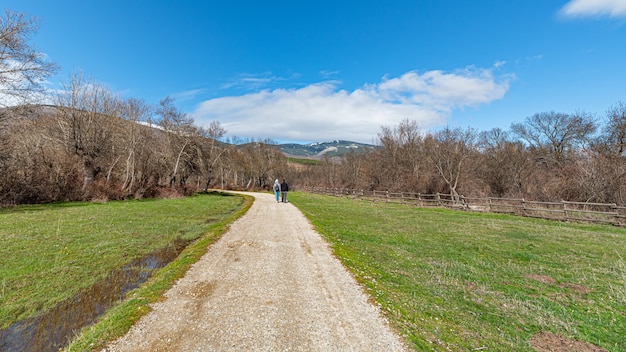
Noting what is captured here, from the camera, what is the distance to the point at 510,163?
33688 mm

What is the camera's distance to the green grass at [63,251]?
16.2 ft

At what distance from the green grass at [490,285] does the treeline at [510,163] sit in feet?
46.5

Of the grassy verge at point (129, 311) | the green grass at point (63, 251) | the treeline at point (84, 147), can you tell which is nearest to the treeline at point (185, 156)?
the treeline at point (84, 147)

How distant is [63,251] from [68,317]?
467 cm

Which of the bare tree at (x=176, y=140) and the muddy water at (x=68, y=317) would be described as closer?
the muddy water at (x=68, y=317)

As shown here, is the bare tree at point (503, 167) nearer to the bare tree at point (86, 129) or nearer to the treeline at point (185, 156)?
the treeline at point (185, 156)

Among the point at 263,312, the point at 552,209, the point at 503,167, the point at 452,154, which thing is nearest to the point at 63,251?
the point at 263,312

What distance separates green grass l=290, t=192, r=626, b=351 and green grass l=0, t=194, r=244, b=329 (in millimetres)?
6390

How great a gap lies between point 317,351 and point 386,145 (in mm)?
39646

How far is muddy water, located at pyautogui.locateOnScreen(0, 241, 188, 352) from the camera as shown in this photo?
3.67m

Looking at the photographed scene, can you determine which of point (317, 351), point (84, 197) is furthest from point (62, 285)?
point (84, 197)

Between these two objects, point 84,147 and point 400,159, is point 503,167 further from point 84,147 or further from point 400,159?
point 84,147

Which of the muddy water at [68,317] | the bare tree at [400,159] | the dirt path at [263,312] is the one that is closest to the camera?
the dirt path at [263,312]

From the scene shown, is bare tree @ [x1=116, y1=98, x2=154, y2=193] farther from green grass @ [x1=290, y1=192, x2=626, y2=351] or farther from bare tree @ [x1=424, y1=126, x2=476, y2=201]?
bare tree @ [x1=424, y1=126, x2=476, y2=201]
